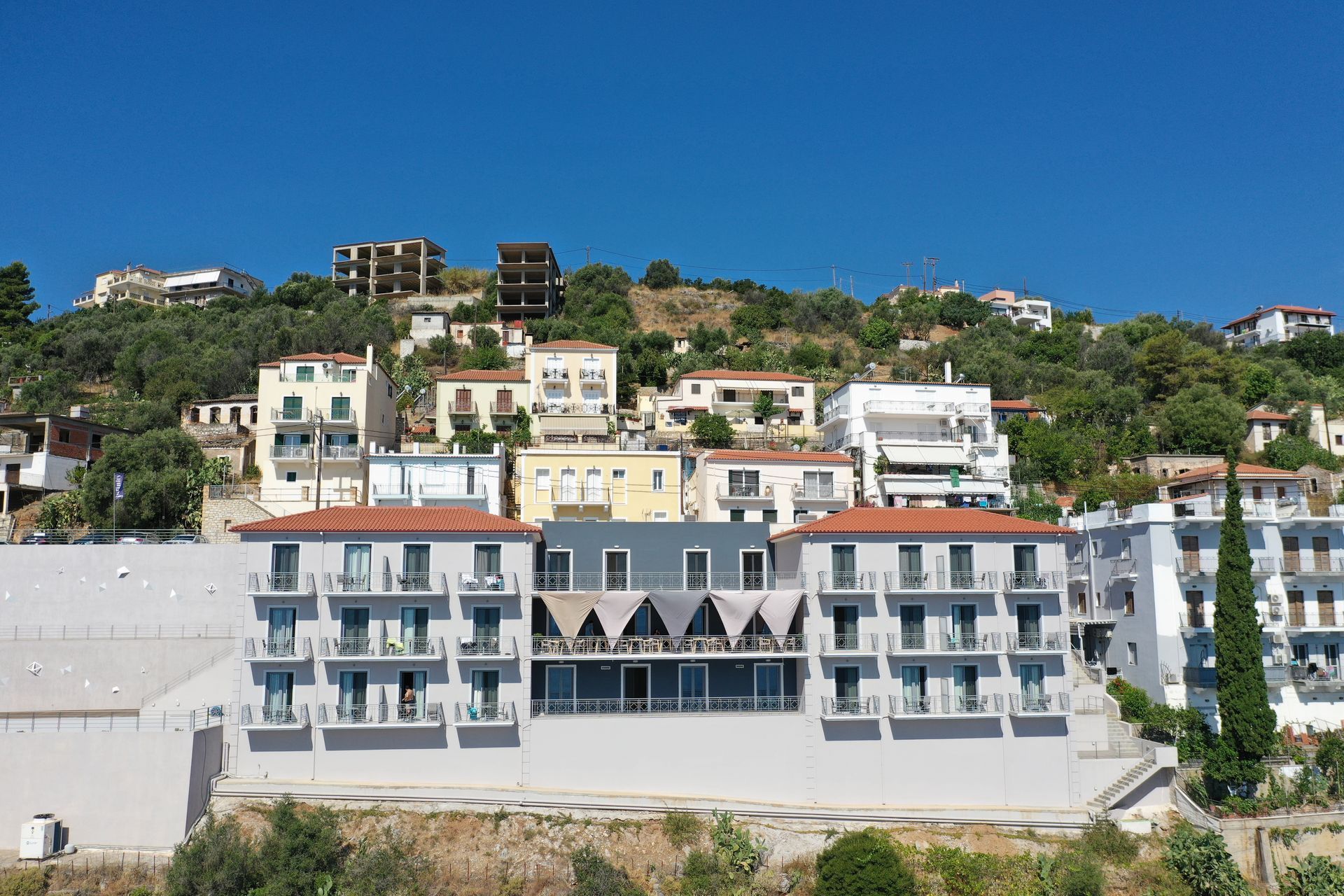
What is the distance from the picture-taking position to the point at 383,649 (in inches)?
1378

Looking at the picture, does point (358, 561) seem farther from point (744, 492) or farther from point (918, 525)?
point (744, 492)

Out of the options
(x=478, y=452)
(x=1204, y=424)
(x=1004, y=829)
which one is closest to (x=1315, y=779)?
(x=1004, y=829)

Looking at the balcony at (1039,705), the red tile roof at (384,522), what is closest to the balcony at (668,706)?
the red tile roof at (384,522)

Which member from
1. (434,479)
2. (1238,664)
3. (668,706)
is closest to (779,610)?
(668,706)

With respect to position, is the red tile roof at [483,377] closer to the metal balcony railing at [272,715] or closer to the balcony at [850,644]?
the metal balcony railing at [272,715]

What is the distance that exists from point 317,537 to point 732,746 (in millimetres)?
17053

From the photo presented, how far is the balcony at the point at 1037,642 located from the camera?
3681cm

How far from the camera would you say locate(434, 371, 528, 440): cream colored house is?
Answer: 62938 mm

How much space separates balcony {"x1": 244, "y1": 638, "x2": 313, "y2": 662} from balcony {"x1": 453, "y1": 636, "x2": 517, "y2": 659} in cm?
524

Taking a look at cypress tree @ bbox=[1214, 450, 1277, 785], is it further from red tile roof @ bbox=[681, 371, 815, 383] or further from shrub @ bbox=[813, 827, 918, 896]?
red tile roof @ bbox=[681, 371, 815, 383]

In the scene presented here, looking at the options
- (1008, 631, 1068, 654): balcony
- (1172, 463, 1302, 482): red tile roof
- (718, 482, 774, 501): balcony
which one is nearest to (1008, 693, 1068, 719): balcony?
(1008, 631, 1068, 654): balcony

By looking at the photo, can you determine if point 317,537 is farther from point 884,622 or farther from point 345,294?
point 345,294

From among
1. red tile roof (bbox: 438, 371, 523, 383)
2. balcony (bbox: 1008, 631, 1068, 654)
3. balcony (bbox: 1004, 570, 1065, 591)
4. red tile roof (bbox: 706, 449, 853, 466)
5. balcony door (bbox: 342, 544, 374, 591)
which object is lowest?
balcony (bbox: 1008, 631, 1068, 654)

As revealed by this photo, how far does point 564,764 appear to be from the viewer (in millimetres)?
35188
